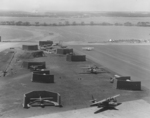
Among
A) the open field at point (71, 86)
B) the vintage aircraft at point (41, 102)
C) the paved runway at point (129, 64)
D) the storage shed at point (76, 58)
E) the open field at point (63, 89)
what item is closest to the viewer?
the open field at point (63, 89)

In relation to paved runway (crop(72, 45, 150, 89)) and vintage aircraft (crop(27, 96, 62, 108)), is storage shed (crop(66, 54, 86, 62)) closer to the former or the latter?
paved runway (crop(72, 45, 150, 89))

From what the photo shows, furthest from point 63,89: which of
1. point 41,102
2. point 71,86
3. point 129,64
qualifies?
point 129,64

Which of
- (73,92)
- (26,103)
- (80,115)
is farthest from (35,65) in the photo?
(80,115)

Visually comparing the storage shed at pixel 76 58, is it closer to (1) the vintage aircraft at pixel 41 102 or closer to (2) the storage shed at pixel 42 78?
(2) the storage shed at pixel 42 78

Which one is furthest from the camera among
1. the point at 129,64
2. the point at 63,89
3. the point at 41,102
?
the point at 129,64

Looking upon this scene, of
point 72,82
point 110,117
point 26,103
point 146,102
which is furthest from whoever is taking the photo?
point 72,82

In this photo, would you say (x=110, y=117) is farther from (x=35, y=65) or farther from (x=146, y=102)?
(x=35, y=65)

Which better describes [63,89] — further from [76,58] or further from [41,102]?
[76,58]

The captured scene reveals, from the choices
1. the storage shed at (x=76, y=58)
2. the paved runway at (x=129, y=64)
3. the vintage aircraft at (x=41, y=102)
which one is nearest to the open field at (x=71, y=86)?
the paved runway at (x=129, y=64)

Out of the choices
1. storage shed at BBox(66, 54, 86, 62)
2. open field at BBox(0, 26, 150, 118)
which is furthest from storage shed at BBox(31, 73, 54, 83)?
storage shed at BBox(66, 54, 86, 62)

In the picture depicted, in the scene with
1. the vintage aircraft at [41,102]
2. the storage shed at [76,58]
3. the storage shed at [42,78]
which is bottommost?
the vintage aircraft at [41,102]

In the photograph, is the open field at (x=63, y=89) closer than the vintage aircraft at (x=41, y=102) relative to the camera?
Yes
